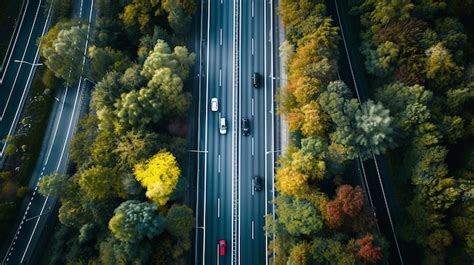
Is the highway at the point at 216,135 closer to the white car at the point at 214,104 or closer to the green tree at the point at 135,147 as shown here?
the white car at the point at 214,104

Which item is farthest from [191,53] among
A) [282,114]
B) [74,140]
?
[74,140]

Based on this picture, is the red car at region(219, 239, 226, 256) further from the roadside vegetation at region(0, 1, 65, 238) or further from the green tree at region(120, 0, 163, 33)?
the green tree at region(120, 0, 163, 33)

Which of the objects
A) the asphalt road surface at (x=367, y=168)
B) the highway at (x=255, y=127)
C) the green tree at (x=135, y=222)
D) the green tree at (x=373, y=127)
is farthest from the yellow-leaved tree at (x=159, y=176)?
the asphalt road surface at (x=367, y=168)

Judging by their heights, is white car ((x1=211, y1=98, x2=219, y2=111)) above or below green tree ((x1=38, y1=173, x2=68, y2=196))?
above

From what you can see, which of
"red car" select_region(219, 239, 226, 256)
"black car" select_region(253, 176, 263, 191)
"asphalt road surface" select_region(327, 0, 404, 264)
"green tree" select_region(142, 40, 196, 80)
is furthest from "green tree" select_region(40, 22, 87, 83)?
"asphalt road surface" select_region(327, 0, 404, 264)

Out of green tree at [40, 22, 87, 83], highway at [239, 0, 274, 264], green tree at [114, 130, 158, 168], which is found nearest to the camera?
green tree at [114, 130, 158, 168]

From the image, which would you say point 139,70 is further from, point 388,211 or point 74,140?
point 388,211
